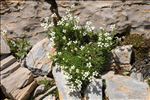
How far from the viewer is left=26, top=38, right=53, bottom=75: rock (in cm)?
929

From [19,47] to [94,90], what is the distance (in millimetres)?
2781

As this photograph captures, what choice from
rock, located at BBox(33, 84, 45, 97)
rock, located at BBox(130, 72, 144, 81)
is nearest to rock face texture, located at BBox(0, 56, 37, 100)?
rock, located at BBox(33, 84, 45, 97)

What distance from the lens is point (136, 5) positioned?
912 centimetres

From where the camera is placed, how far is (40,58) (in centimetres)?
945

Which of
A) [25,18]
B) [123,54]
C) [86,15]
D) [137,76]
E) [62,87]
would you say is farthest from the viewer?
[25,18]

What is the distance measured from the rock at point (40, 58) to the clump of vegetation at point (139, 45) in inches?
78.0

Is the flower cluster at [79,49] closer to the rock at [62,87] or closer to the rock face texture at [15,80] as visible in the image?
the rock at [62,87]

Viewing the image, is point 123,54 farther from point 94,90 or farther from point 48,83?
point 48,83

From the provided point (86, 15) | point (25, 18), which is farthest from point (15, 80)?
point (86, 15)

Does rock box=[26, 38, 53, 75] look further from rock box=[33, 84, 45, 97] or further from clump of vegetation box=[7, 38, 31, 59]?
rock box=[33, 84, 45, 97]

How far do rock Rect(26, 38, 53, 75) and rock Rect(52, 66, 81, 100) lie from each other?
333 millimetres

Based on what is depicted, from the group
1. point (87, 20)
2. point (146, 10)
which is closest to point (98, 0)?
point (87, 20)

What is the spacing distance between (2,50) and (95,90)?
9.29ft

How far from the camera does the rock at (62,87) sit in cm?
846
